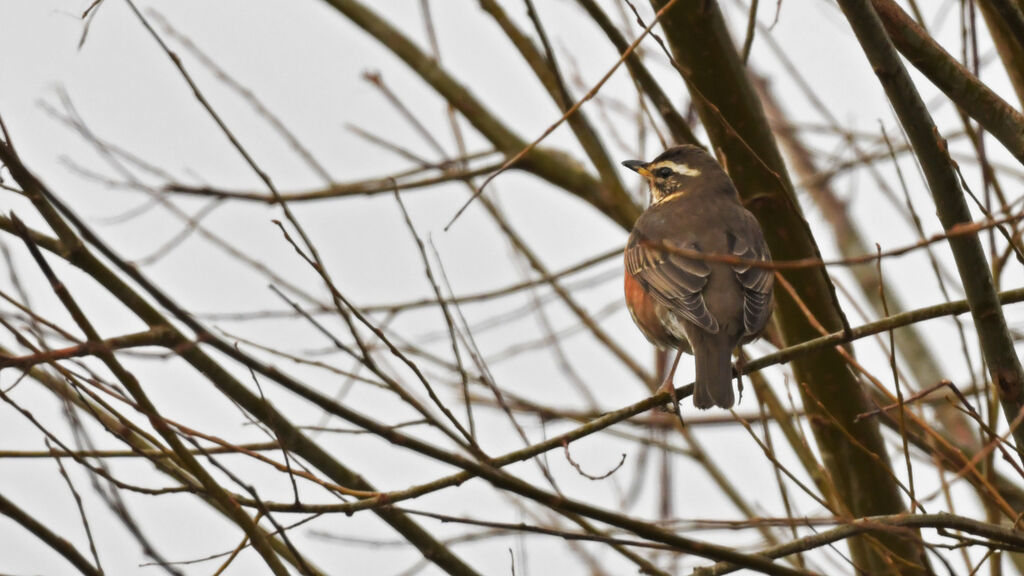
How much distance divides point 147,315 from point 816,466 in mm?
3435

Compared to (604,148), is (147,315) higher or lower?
lower

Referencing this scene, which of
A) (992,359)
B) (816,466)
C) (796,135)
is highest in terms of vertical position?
(796,135)

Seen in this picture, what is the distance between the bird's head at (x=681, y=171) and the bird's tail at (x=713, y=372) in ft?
5.31

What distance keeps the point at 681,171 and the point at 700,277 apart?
1368mm

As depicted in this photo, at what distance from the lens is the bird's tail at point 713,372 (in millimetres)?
5164

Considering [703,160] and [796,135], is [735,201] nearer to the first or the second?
[703,160]

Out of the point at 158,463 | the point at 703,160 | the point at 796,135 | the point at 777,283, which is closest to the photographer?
the point at 158,463

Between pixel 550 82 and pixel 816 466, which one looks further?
pixel 550 82

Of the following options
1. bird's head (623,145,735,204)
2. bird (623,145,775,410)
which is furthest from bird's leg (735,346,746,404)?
bird's head (623,145,735,204)

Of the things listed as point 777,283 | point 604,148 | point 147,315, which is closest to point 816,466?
point 777,283

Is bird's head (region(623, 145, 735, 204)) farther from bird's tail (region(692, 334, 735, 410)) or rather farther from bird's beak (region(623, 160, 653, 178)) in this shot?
bird's tail (region(692, 334, 735, 410))

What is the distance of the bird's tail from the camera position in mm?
5164

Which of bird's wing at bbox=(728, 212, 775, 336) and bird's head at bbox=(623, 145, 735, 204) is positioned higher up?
bird's head at bbox=(623, 145, 735, 204)

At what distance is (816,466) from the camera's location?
5.35 metres
